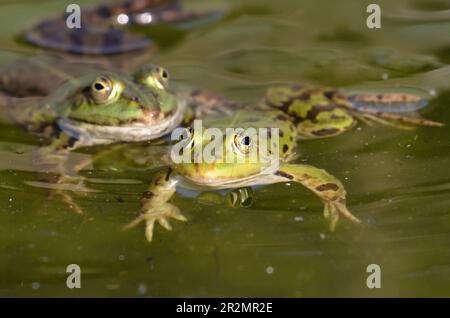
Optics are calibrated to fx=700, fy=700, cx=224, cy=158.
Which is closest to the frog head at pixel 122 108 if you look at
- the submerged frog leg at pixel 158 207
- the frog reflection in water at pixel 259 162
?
the frog reflection in water at pixel 259 162

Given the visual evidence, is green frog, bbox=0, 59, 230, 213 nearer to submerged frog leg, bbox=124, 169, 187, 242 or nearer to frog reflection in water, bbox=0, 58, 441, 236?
frog reflection in water, bbox=0, 58, 441, 236

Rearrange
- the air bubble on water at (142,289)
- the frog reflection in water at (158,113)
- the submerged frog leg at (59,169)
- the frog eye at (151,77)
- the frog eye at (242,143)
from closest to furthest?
1. the air bubble on water at (142,289)
2. the frog eye at (242,143)
3. the submerged frog leg at (59,169)
4. the frog reflection in water at (158,113)
5. the frog eye at (151,77)

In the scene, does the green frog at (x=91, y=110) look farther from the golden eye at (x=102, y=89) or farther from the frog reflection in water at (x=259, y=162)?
the frog reflection in water at (x=259, y=162)

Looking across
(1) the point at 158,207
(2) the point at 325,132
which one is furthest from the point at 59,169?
(2) the point at 325,132

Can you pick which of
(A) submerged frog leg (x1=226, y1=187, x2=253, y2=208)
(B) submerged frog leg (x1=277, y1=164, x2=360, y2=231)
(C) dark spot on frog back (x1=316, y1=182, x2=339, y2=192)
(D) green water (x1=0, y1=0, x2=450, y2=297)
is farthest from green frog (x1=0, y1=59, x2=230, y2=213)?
(C) dark spot on frog back (x1=316, y1=182, x2=339, y2=192)

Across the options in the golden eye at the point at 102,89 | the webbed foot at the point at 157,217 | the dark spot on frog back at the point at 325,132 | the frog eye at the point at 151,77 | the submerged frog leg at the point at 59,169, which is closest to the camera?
the webbed foot at the point at 157,217

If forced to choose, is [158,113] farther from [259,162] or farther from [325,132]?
[325,132]

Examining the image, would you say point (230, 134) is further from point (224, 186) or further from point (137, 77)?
point (137, 77)
